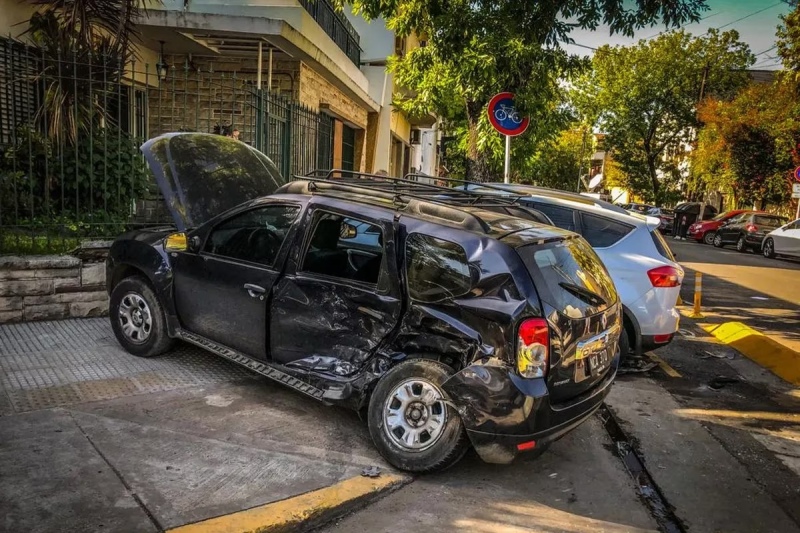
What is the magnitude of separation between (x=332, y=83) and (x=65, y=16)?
7.09 meters

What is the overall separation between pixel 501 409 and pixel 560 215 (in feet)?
11.1

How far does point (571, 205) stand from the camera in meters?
6.45

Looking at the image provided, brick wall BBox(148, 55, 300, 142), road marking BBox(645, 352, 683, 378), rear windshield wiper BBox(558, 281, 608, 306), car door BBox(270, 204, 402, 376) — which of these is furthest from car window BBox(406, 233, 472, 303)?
brick wall BBox(148, 55, 300, 142)

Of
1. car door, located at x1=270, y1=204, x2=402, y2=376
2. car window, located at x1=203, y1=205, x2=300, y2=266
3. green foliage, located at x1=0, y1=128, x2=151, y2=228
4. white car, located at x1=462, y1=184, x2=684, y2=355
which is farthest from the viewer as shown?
green foliage, located at x1=0, y1=128, x2=151, y2=228

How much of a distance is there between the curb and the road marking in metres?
1.10

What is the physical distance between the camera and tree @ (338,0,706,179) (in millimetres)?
9000

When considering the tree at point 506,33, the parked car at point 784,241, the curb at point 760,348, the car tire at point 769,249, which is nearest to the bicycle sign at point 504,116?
the tree at point 506,33

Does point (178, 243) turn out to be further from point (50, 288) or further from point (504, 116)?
point (504, 116)

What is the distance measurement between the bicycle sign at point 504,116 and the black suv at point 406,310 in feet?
14.2

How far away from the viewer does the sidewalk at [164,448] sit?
3209mm

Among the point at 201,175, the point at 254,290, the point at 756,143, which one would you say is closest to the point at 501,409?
the point at 254,290

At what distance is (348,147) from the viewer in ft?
60.4

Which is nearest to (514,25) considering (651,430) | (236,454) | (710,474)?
(651,430)

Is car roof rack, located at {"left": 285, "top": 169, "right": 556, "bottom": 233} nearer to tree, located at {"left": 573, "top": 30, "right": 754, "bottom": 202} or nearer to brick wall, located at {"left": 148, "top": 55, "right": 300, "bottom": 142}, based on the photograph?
brick wall, located at {"left": 148, "top": 55, "right": 300, "bottom": 142}
